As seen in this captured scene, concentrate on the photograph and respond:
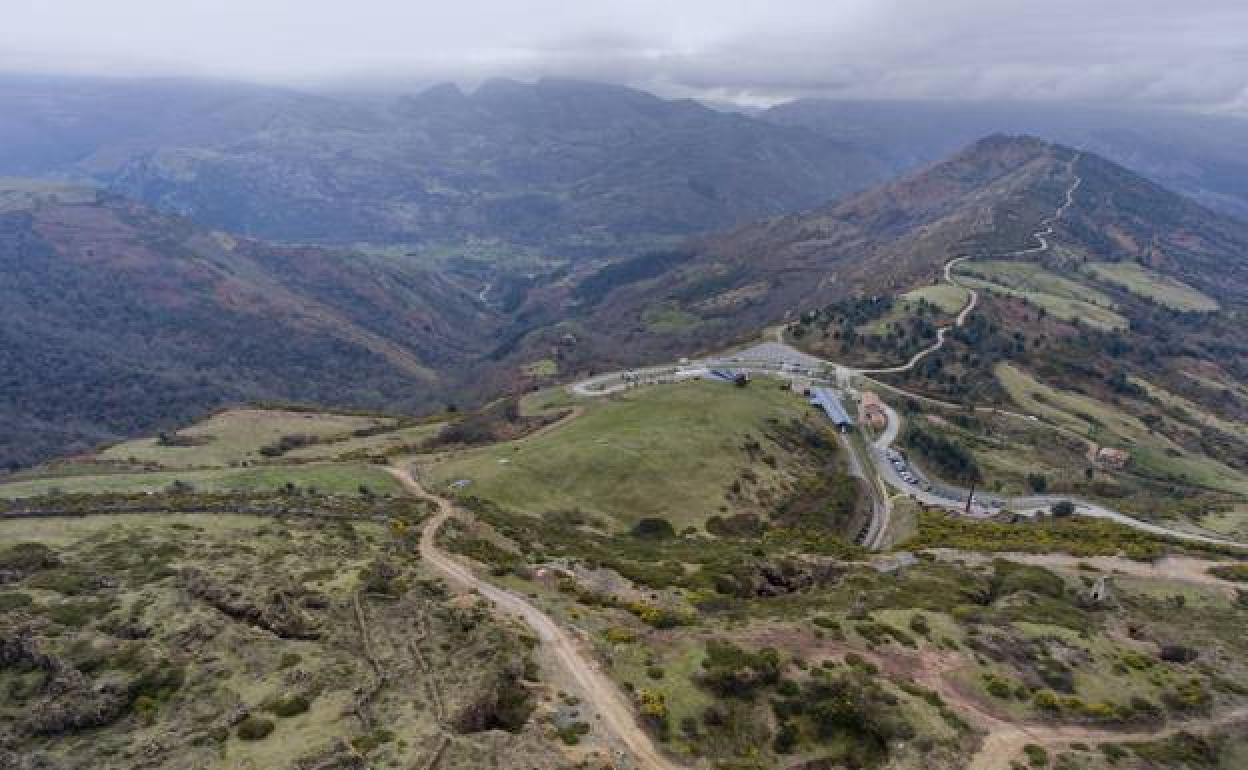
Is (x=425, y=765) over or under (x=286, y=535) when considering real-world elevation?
over

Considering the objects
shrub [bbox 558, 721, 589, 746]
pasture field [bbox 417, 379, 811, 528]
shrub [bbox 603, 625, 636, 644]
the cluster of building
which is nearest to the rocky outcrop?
shrub [bbox 558, 721, 589, 746]

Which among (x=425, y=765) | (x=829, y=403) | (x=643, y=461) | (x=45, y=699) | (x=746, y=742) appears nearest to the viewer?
(x=425, y=765)

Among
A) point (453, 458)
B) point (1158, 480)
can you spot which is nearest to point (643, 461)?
point (453, 458)

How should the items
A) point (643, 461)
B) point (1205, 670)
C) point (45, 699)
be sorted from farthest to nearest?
point (643, 461)
point (1205, 670)
point (45, 699)

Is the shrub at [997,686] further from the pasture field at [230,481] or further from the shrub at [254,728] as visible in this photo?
the pasture field at [230,481]

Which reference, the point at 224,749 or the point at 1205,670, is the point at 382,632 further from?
the point at 1205,670

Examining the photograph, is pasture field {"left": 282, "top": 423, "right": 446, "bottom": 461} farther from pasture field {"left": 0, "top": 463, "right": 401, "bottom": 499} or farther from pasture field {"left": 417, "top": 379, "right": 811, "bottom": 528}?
pasture field {"left": 417, "top": 379, "right": 811, "bottom": 528}
